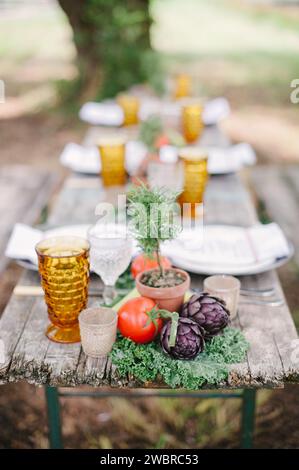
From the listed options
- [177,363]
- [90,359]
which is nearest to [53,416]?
[90,359]

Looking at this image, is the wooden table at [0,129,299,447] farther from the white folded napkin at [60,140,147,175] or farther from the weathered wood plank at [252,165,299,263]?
the weathered wood plank at [252,165,299,263]

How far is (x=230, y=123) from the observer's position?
7219 mm

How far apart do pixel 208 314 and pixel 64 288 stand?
1.00ft

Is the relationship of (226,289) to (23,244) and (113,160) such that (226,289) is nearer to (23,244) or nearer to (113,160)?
(23,244)

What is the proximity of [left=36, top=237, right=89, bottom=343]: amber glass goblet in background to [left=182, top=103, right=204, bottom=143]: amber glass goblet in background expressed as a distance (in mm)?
1834

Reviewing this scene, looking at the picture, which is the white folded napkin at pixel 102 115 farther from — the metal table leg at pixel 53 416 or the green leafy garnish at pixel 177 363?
the green leafy garnish at pixel 177 363

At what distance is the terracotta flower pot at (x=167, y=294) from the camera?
137 cm

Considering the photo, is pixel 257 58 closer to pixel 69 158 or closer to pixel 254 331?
pixel 69 158

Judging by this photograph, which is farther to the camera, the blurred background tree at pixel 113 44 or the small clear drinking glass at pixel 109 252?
the blurred background tree at pixel 113 44

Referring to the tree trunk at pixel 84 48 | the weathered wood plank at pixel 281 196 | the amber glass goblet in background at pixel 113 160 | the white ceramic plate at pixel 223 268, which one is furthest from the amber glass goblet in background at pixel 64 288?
the tree trunk at pixel 84 48

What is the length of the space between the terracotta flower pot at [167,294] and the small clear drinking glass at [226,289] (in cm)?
10

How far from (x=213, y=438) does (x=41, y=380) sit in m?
1.24

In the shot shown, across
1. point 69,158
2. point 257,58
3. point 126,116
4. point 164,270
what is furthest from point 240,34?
point 164,270

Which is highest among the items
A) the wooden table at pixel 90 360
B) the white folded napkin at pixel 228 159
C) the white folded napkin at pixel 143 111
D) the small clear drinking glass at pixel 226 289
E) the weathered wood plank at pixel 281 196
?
the small clear drinking glass at pixel 226 289
